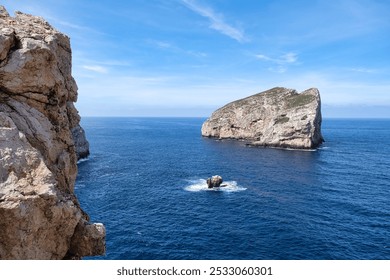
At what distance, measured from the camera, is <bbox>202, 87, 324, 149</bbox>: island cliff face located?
502 feet

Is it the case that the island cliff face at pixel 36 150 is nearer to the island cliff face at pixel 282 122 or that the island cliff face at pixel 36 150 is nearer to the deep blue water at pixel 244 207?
the deep blue water at pixel 244 207

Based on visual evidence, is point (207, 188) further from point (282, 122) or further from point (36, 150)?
point (282, 122)

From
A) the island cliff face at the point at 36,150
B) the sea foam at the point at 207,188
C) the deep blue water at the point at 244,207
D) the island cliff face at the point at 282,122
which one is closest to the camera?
the island cliff face at the point at 36,150

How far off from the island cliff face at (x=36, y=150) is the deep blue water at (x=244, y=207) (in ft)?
101

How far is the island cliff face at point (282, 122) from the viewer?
153000 millimetres

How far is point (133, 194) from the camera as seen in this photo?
80688mm

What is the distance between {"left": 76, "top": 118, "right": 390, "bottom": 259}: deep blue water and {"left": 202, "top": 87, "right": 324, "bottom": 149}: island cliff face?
92.4 ft

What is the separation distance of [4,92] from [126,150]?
139m

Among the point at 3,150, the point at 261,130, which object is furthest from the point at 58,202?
the point at 261,130

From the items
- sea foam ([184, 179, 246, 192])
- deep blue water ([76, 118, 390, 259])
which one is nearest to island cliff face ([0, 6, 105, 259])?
deep blue water ([76, 118, 390, 259])

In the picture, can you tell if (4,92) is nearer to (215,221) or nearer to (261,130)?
(215,221)

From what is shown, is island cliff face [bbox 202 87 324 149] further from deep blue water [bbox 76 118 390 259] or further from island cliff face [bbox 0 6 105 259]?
island cliff face [bbox 0 6 105 259]

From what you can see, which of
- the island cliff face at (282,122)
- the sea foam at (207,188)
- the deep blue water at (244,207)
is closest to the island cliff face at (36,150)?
the deep blue water at (244,207)

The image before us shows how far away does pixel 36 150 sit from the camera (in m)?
18.5
